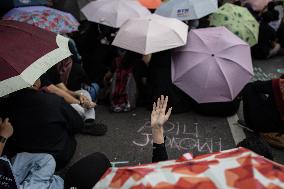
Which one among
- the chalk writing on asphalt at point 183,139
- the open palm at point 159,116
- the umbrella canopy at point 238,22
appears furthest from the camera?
the umbrella canopy at point 238,22

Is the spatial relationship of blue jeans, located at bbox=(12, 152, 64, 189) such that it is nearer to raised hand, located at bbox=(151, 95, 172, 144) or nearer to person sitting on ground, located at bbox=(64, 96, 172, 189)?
person sitting on ground, located at bbox=(64, 96, 172, 189)

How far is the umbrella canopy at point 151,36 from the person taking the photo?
4.84 meters

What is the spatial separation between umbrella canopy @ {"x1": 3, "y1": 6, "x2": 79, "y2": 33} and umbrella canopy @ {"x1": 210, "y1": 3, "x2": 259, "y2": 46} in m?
2.48

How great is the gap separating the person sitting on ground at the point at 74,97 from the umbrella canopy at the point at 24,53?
3.67 feet

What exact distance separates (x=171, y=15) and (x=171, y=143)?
2.49 metres

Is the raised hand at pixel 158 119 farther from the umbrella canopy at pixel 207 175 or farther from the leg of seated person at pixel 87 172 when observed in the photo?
the umbrella canopy at pixel 207 175

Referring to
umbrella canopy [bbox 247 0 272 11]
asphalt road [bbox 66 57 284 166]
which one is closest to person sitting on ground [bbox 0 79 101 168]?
asphalt road [bbox 66 57 284 166]

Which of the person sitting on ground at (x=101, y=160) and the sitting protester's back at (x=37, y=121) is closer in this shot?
the person sitting on ground at (x=101, y=160)

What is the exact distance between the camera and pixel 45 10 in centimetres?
563

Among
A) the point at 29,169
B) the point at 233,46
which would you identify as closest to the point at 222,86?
the point at 233,46

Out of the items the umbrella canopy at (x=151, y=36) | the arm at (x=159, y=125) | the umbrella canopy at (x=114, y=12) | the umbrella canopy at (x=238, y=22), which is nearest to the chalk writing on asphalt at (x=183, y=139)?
the umbrella canopy at (x=151, y=36)

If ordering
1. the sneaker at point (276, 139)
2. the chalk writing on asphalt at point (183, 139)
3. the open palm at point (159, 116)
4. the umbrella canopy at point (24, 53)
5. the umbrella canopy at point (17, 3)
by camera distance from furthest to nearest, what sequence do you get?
the umbrella canopy at point (17, 3) → the chalk writing on asphalt at point (183, 139) → the sneaker at point (276, 139) → the umbrella canopy at point (24, 53) → the open palm at point (159, 116)

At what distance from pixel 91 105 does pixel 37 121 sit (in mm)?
1137

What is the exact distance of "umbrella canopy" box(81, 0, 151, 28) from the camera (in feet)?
19.6
